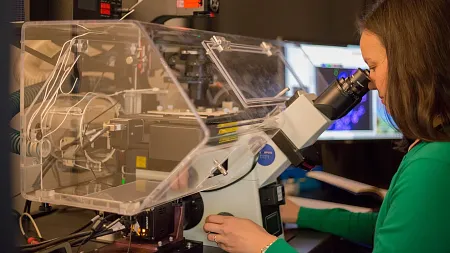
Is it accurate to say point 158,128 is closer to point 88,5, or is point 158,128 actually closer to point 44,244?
point 44,244

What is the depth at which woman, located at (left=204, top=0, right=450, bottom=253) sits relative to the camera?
1.06 m

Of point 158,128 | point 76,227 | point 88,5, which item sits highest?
point 88,5

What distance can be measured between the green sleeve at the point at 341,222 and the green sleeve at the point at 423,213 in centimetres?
50

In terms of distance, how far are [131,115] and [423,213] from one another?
651mm

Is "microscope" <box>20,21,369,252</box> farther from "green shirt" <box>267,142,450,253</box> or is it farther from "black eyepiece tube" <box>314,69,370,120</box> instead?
"green shirt" <box>267,142,450,253</box>

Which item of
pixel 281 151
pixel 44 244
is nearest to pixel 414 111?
pixel 281 151

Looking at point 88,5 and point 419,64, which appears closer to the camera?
point 419,64

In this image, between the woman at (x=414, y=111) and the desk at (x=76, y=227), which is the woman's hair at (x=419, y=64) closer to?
the woman at (x=414, y=111)

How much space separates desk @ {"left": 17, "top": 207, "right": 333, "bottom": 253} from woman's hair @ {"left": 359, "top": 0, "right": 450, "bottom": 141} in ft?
1.63

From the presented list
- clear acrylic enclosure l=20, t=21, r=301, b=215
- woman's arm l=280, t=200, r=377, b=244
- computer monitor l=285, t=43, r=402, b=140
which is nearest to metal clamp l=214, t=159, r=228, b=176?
clear acrylic enclosure l=20, t=21, r=301, b=215

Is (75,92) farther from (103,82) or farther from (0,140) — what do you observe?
(0,140)

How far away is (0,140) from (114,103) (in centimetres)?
73

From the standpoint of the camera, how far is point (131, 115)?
47.2 inches

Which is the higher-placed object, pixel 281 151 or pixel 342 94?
pixel 342 94
